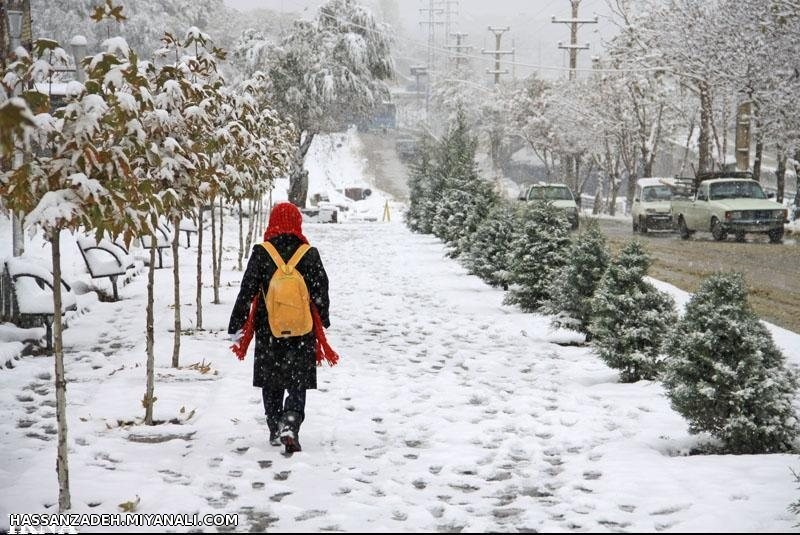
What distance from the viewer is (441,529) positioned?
195 inches

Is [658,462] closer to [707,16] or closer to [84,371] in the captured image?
[84,371]

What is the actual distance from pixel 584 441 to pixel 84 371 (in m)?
5.22

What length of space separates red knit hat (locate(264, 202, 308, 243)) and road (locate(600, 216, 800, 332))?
20.5ft

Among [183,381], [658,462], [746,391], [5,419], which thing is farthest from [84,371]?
[746,391]

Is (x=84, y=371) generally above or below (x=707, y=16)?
below

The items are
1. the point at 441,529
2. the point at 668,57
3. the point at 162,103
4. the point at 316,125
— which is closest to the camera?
the point at 441,529

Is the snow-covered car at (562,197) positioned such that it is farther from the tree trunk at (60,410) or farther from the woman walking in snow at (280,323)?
the tree trunk at (60,410)

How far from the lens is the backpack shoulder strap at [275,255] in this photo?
6578 millimetres

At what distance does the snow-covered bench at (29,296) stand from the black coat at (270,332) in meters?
3.92

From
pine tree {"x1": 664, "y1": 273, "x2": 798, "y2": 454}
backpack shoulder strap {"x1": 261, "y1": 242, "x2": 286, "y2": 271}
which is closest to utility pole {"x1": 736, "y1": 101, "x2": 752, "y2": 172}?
pine tree {"x1": 664, "y1": 273, "x2": 798, "y2": 454}

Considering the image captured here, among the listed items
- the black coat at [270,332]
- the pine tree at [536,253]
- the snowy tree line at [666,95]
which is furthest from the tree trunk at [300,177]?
the black coat at [270,332]

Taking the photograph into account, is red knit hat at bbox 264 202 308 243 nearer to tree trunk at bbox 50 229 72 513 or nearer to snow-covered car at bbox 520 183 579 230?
tree trunk at bbox 50 229 72 513

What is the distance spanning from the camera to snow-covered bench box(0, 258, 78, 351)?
9.62 meters

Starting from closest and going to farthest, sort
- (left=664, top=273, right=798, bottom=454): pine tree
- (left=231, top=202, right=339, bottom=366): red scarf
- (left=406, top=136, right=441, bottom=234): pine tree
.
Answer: (left=664, top=273, right=798, bottom=454): pine tree → (left=231, top=202, right=339, bottom=366): red scarf → (left=406, top=136, right=441, bottom=234): pine tree
